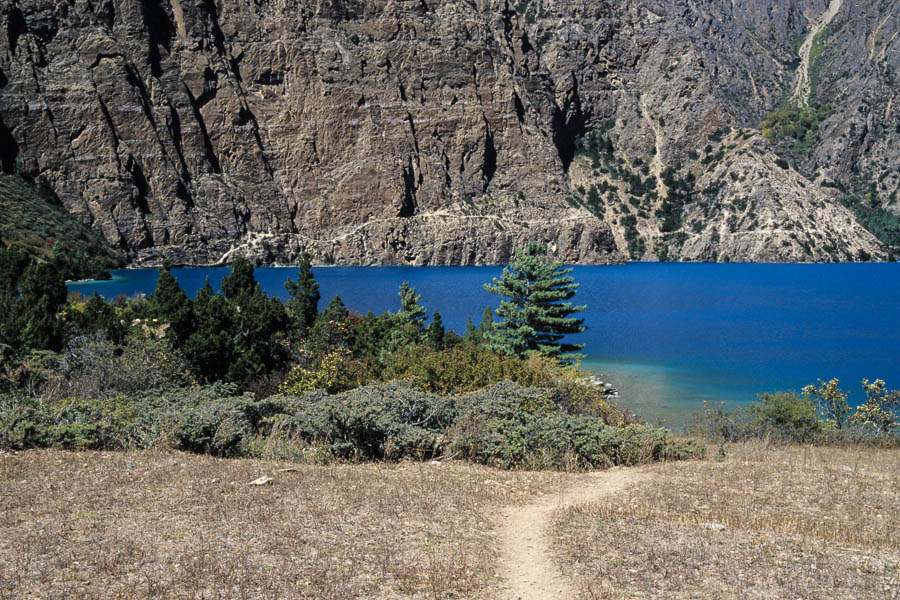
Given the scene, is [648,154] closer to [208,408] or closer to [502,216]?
[502,216]

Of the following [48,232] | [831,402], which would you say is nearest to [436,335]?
[831,402]

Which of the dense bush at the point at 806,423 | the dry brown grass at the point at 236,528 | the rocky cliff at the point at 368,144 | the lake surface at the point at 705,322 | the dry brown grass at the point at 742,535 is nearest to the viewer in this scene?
the dry brown grass at the point at 236,528

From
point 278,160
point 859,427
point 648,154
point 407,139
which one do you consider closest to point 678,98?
point 648,154

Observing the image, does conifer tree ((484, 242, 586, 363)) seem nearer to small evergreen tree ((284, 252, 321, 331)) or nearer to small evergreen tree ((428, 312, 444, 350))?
small evergreen tree ((428, 312, 444, 350))

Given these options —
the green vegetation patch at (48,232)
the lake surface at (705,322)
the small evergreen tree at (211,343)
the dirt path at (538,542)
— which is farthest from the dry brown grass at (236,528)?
the green vegetation patch at (48,232)

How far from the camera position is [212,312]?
70.4 feet

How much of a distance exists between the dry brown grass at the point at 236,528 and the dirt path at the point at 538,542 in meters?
0.24

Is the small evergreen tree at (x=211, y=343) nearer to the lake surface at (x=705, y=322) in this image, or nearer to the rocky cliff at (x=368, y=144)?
the lake surface at (x=705, y=322)

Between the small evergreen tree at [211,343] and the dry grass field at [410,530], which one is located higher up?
the dry grass field at [410,530]

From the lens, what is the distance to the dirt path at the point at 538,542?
669 cm

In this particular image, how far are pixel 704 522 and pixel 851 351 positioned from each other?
3928 centimetres

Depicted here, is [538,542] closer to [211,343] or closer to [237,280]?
[211,343]

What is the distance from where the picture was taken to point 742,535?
819cm

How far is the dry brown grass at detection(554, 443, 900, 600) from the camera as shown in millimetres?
6602
